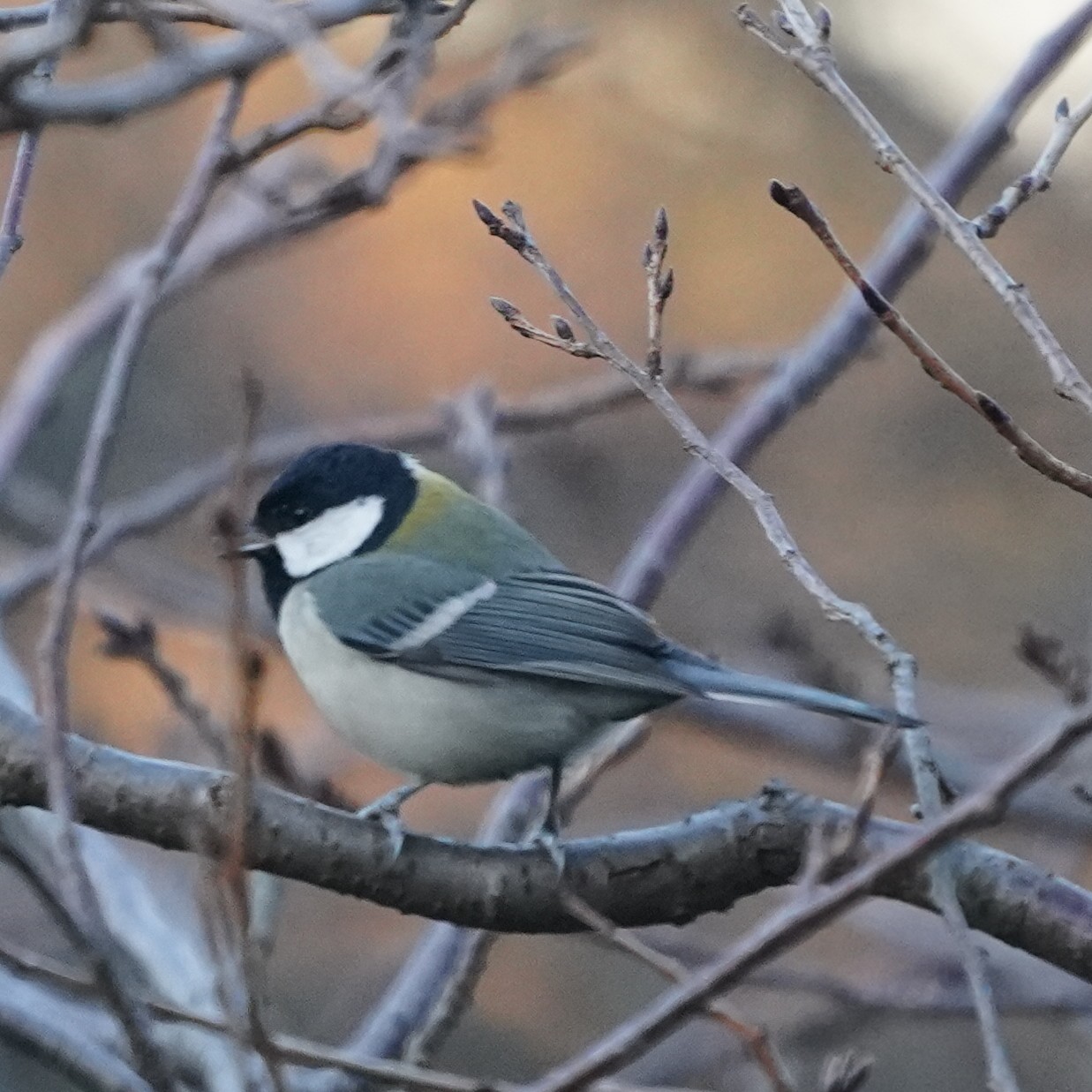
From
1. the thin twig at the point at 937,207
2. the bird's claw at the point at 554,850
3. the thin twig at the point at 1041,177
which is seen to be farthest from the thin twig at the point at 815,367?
the thin twig at the point at 937,207

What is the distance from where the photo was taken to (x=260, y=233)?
7.49 feet

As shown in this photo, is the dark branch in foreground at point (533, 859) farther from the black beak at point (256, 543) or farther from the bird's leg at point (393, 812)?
the black beak at point (256, 543)

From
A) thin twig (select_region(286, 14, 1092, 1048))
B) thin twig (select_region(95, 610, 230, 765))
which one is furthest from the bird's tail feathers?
thin twig (select_region(95, 610, 230, 765))

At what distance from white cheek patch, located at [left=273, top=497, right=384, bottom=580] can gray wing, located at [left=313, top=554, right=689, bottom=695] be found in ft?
0.26

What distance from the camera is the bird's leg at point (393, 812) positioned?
5.07 feet

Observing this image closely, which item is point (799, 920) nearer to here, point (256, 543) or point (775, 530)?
point (775, 530)

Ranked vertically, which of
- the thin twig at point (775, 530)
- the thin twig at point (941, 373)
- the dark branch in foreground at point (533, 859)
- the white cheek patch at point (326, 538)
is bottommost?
the white cheek patch at point (326, 538)

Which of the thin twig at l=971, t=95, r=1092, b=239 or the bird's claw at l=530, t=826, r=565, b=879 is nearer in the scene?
the thin twig at l=971, t=95, r=1092, b=239

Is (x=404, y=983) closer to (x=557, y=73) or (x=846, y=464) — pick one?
(x=557, y=73)

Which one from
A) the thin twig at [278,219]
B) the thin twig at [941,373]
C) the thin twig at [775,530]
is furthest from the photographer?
the thin twig at [278,219]

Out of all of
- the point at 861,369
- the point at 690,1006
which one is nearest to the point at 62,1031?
the point at 690,1006

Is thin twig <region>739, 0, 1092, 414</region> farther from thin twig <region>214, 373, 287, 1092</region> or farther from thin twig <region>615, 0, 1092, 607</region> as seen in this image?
thin twig <region>615, 0, 1092, 607</region>

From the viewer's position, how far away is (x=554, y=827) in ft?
6.10

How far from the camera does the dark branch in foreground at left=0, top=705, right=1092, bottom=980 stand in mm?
1438
